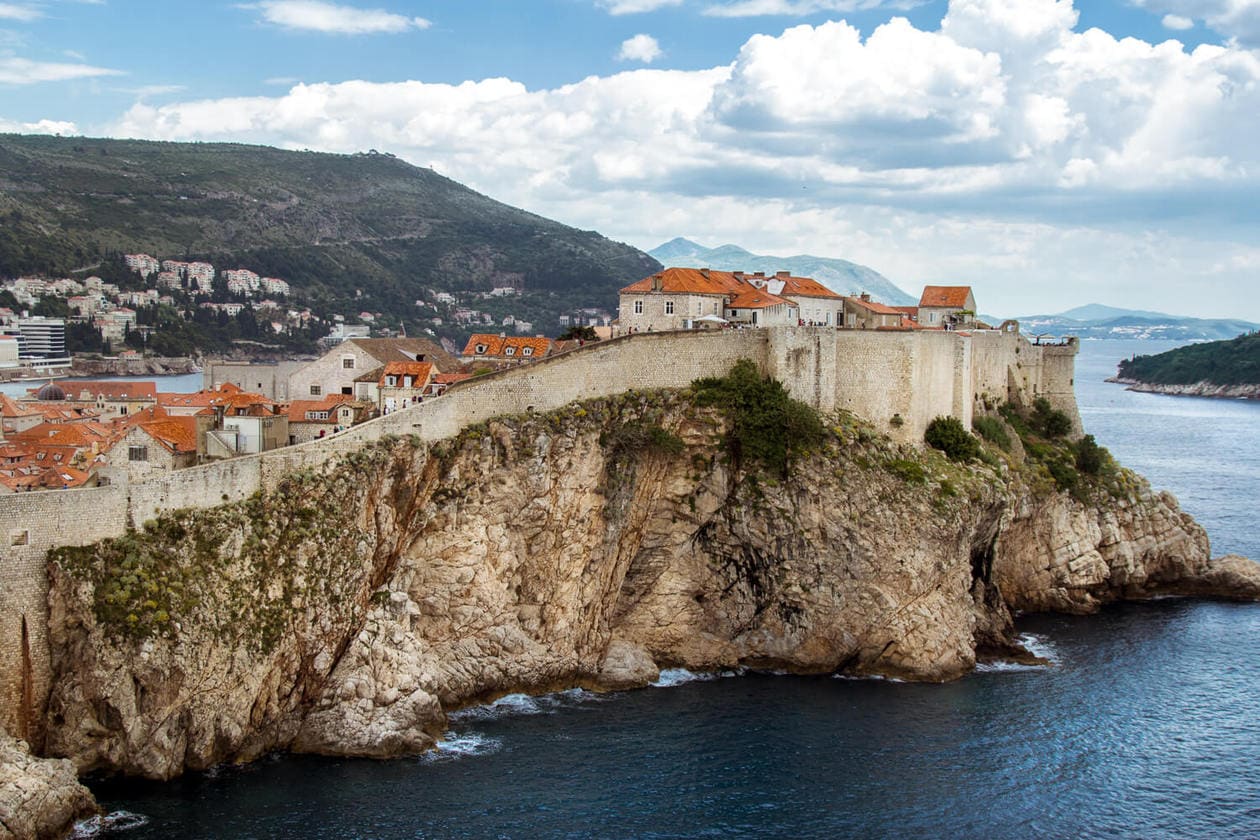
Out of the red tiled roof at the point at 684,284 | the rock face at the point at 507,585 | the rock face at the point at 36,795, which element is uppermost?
the red tiled roof at the point at 684,284

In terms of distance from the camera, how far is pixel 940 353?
55906mm

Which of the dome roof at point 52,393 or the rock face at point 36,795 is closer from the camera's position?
the rock face at point 36,795

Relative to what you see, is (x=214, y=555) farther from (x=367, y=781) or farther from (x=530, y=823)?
(x=530, y=823)

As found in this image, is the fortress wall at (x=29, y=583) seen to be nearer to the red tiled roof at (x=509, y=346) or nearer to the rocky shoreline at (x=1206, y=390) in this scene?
the red tiled roof at (x=509, y=346)

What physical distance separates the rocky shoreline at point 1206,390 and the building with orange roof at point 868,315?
14192cm

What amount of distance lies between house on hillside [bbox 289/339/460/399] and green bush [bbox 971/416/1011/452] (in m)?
26.8

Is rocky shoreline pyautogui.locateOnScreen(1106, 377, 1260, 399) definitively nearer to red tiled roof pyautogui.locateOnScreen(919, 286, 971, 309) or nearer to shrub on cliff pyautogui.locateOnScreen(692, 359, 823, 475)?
red tiled roof pyautogui.locateOnScreen(919, 286, 971, 309)

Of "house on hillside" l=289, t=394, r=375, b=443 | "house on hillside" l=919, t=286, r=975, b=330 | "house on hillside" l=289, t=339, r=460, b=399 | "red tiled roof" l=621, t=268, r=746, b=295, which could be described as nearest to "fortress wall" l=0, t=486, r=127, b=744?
"house on hillside" l=289, t=394, r=375, b=443

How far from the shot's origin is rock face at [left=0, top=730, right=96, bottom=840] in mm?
31094

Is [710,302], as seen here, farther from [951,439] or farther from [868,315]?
[951,439]

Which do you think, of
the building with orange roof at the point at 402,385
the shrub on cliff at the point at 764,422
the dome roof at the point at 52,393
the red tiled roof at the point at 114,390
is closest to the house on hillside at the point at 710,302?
the shrub on cliff at the point at 764,422

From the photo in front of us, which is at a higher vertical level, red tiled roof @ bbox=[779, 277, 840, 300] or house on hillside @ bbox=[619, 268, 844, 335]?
red tiled roof @ bbox=[779, 277, 840, 300]

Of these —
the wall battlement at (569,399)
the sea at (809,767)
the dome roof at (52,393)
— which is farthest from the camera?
the dome roof at (52,393)

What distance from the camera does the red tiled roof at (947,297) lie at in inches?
2648
